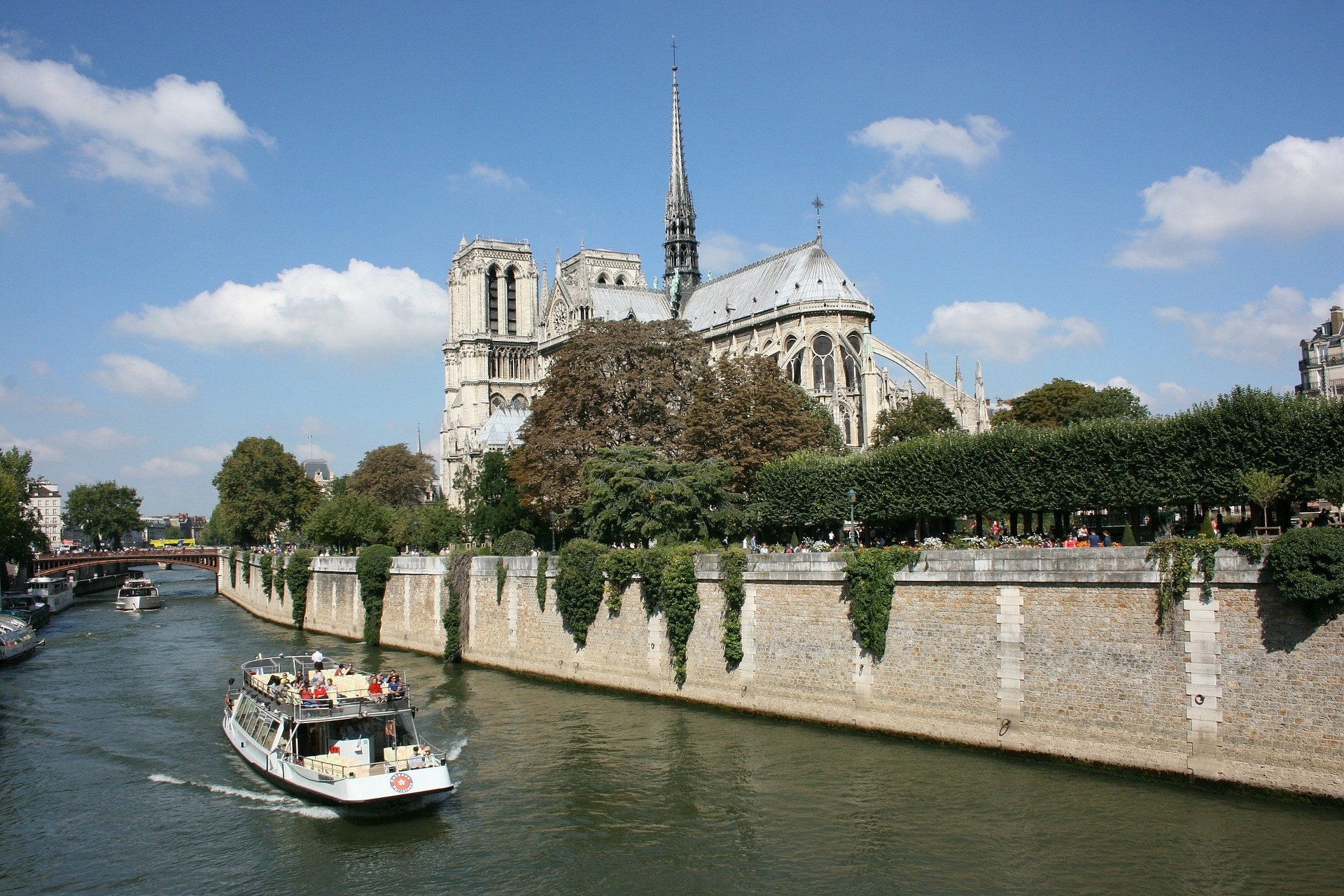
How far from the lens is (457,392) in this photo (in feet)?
336

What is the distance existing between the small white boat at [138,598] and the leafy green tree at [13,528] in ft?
20.9

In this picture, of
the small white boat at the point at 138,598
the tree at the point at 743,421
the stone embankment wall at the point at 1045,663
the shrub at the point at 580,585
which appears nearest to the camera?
the stone embankment wall at the point at 1045,663

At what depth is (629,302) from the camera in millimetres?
91875

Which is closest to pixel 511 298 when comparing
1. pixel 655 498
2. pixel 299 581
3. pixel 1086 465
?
pixel 299 581

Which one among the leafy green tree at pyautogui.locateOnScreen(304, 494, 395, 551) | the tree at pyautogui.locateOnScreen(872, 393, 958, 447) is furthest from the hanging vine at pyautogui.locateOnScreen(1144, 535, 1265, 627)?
the leafy green tree at pyautogui.locateOnScreen(304, 494, 395, 551)

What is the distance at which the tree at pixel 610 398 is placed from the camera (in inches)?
1619

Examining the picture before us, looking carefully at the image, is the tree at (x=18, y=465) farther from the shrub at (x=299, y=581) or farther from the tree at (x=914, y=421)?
the tree at (x=914, y=421)

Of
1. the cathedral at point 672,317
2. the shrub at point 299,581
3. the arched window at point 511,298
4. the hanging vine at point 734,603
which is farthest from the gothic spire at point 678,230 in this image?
the hanging vine at point 734,603

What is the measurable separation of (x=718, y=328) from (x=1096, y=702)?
59.4 m

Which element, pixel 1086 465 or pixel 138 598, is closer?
pixel 1086 465

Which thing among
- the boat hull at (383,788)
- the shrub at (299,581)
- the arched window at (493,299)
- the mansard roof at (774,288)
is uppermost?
the arched window at (493,299)

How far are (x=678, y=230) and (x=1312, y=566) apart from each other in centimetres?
7430

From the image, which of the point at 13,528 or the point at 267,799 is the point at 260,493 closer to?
the point at 13,528

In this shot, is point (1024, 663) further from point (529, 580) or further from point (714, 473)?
point (529, 580)
